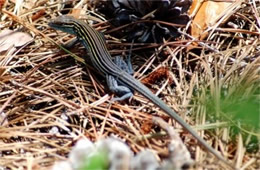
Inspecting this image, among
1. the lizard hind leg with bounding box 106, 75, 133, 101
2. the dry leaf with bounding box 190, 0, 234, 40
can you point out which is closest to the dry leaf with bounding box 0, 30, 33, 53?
the lizard hind leg with bounding box 106, 75, 133, 101

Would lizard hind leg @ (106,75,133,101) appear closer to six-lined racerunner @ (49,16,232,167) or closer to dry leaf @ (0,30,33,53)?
six-lined racerunner @ (49,16,232,167)

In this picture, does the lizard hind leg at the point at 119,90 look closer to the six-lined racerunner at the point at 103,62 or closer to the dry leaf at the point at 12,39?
the six-lined racerunner at the point at 103,62

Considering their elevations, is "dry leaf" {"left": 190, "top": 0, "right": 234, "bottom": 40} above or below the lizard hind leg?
above

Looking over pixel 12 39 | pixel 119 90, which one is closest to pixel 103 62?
pixel 119 90

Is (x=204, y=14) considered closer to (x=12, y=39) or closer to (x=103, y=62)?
(x=103, y=62)

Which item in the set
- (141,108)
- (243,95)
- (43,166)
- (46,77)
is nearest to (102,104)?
(141,108)

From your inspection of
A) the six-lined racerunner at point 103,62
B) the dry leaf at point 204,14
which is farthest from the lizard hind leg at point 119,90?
the dry leaf at point 204,14
